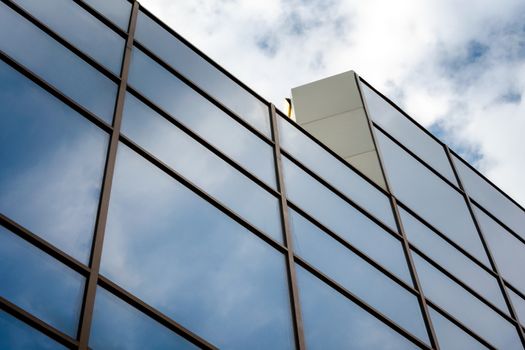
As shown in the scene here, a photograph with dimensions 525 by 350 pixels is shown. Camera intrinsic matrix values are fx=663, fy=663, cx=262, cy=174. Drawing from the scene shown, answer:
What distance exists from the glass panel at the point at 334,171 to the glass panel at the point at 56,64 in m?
4.59

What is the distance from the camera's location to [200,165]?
10680 mm

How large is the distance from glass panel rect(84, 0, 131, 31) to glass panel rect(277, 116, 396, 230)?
12.7 ft

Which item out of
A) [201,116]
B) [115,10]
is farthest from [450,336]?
[115,10]

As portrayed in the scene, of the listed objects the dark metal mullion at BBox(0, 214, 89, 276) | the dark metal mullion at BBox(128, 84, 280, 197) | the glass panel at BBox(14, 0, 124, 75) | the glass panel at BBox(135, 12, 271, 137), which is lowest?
the dark metal mullion at BBox(0, 214, 89, 276)

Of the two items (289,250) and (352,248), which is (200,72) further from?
(352,248)

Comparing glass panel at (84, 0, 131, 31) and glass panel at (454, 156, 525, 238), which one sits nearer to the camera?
glass panel at (84, 0, 131, 31)

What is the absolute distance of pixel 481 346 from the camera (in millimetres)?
13086

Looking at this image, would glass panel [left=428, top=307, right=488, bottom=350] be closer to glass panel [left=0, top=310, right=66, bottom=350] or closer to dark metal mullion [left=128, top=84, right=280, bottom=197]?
dark metal mullion [left=128, top=84, right=280, bottom=197]

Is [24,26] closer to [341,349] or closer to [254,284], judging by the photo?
[254,284]

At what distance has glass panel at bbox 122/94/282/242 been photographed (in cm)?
1015

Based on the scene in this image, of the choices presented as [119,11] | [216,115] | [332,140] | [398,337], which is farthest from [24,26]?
[332,140]

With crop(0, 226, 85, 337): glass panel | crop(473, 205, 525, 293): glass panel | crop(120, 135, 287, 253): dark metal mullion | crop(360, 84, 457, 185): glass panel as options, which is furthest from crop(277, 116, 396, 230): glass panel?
crop(0, 226, 85, 337): glass panel

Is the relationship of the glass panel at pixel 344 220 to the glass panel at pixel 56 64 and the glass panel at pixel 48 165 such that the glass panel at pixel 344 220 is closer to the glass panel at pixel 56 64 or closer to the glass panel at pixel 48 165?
the glass panel at pixel 56 64

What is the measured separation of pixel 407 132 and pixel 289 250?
8.91m
